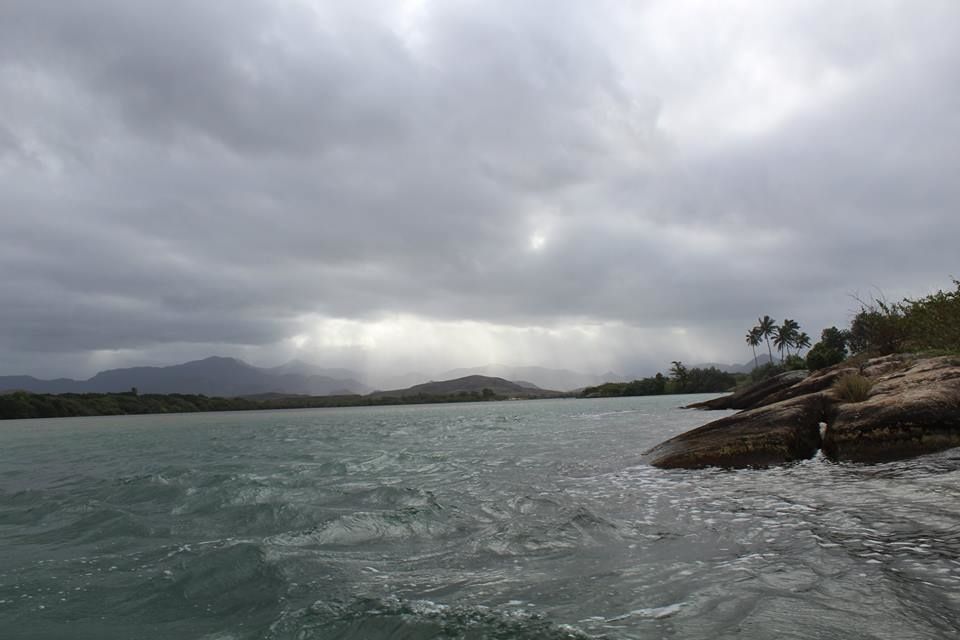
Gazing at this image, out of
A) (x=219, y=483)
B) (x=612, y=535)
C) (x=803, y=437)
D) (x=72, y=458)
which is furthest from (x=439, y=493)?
(x=72, y=458)

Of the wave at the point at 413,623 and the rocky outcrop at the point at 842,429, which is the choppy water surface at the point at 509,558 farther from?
the rocky outcrop at the point at 842,429

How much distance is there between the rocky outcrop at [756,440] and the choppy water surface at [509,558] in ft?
2.72

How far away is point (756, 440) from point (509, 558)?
8992mm

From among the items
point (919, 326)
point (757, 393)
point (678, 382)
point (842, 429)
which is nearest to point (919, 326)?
point (919, 326)

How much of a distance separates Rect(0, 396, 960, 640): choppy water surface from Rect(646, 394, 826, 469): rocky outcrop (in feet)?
2.72

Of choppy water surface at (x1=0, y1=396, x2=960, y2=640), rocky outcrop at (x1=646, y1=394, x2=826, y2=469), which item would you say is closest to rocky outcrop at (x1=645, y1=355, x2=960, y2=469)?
rocky outcrop at (x1=646, y1=394, x2=826, y2=469)

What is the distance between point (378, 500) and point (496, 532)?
4.02 m

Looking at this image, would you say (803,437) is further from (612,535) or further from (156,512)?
(156,512)

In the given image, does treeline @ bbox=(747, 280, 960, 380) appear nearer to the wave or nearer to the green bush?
the green bush

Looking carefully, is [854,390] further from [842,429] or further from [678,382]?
[678,382]

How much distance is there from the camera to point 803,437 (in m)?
13.0

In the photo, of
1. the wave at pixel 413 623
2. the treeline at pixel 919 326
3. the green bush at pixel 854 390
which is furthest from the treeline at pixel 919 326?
the wave at pixel 413 623

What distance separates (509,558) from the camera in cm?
670

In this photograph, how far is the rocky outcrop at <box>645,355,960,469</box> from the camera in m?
10.9
